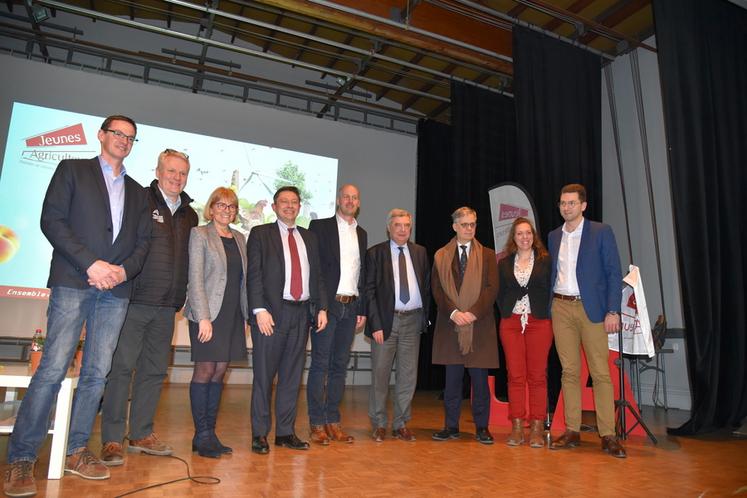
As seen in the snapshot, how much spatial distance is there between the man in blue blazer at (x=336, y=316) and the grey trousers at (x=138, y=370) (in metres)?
0.88

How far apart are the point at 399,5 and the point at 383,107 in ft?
7.24

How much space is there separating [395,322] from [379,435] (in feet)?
2.35

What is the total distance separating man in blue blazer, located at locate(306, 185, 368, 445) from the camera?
10.6ft

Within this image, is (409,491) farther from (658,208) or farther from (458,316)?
(658,208)

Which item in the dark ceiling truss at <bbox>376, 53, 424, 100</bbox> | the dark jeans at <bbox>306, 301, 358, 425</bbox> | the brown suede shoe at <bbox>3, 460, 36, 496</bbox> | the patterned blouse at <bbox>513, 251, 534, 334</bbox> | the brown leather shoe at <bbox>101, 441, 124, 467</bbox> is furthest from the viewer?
the dark ceiling truss at <bbox>376, 53, 424, 100</bbox>

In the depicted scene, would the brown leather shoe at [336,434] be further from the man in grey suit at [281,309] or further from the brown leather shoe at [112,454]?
the brown leather shoe at [112,454]

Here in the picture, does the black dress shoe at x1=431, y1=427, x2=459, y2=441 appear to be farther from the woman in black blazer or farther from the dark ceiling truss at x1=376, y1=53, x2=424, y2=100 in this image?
the dark ceiling truss at x1=376, y1=53, x2=424, y2=100

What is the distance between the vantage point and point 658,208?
6.19 metres

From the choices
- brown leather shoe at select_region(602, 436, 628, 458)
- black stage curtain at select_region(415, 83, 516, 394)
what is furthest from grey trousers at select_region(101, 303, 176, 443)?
black stage curtain at select_region(415, 83, 516, 394)

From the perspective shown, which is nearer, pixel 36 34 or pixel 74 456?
pixel 74 456

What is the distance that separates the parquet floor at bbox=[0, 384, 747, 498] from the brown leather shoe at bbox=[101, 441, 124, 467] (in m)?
0.06

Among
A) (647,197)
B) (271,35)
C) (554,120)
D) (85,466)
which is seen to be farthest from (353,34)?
(85,466)

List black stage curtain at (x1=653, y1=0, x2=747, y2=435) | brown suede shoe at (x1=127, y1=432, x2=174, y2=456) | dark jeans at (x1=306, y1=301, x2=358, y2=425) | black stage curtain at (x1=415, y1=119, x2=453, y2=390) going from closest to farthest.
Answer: brown suede shoe at (x1=127, y1=432, x2=174, y2=456), dark jeans at (x1=306, y1=301, x2=358, y2=425), black stage curtain at (x1=653, y1=0, x2=747, y2=435), black stage curtain at (x1=415, y1=119, x2=453, y2=390)

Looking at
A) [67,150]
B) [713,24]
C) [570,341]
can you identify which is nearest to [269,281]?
[570,341]
